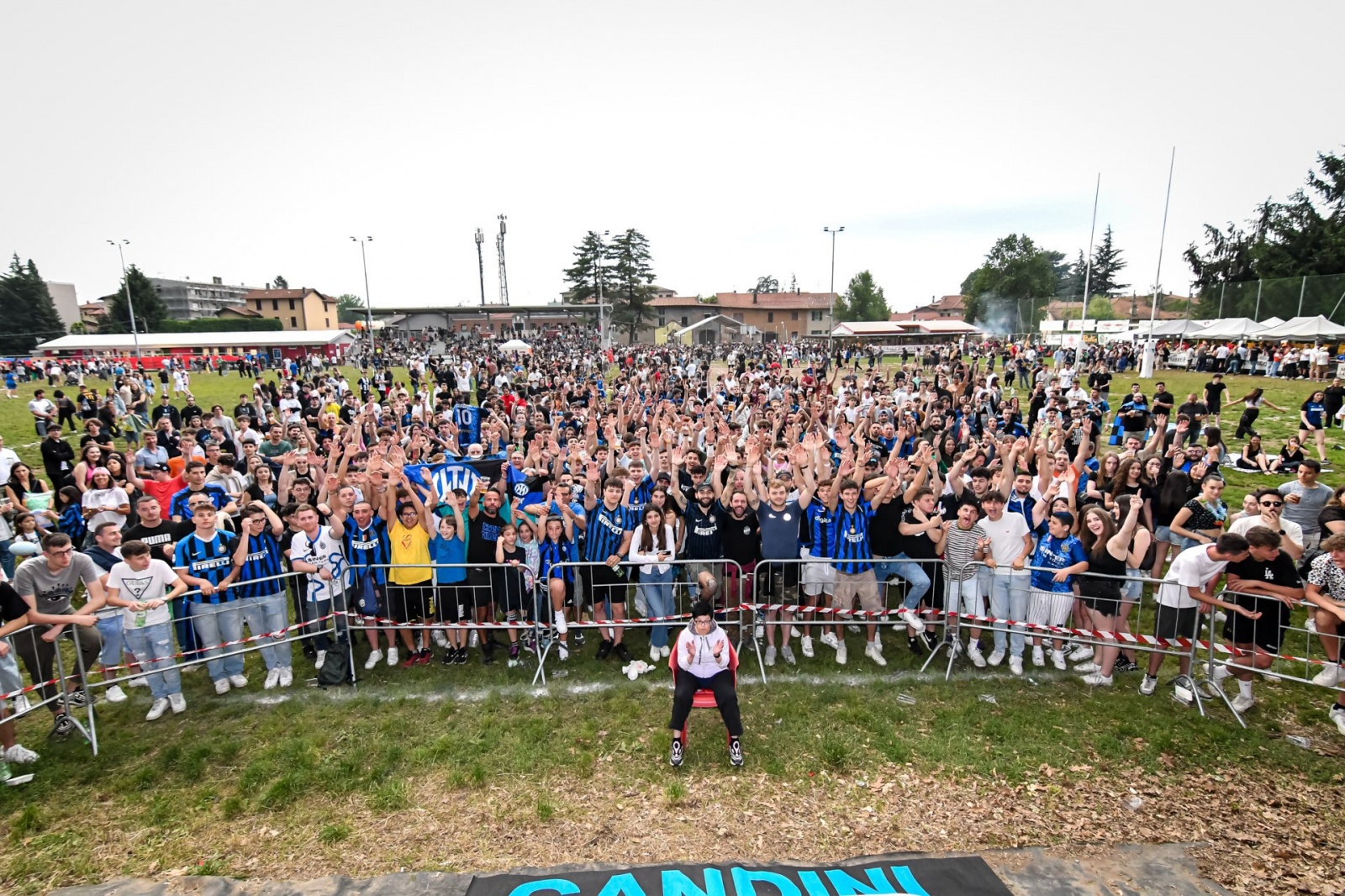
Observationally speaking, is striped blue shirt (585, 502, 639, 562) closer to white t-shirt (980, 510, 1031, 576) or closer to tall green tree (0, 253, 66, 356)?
white t-shirt (980, 510, 1031, 576)

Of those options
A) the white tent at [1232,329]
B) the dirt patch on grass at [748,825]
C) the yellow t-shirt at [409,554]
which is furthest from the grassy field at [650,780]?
the white tent at [1232,329]

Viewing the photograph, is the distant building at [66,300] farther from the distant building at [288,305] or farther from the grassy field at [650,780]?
the grassy field at [650,780]

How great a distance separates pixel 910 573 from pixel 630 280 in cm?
6961

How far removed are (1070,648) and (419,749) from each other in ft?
21.6

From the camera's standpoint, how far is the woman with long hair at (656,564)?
22.0ft

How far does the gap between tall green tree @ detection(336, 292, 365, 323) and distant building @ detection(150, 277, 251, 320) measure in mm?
18249

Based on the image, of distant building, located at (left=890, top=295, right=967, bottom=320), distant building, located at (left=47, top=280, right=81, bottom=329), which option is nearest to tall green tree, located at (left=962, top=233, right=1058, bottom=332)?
distant building, located at (left=890, top=295, right=967, bottom=320)

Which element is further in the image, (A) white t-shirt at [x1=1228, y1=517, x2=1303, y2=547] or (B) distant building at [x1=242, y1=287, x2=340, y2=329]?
(B) distant building at [x1=242, y1=287, x2=340, y2=329]

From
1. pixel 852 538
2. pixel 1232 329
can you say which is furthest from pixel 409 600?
pixel 1232 329

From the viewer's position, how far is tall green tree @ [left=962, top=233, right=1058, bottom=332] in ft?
259

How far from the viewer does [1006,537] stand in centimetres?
658

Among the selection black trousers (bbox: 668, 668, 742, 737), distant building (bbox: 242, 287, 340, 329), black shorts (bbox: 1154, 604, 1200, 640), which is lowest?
black trousers (bbox: 668, 668, 742, 737)

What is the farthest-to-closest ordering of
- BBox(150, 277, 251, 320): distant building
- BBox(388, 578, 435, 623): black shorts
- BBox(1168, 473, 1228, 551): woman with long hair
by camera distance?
BBox(150, 277, 251, 320): distant building < BBox(1168, 473, 1228, 551): woman with long hair < BBox(388, 578, 435, 623): black shorts

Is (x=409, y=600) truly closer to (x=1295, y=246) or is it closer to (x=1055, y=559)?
(x=1055, y=559)
